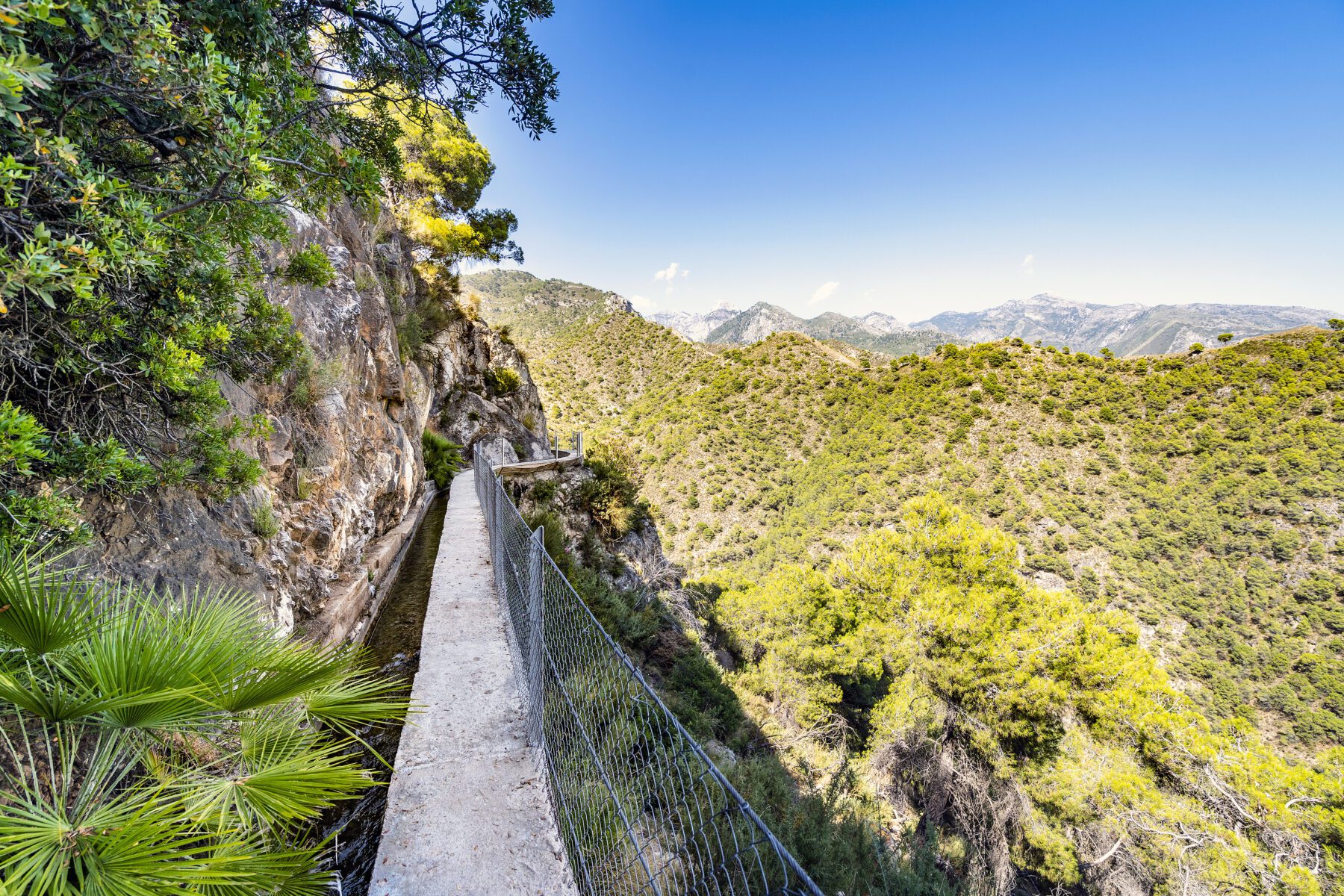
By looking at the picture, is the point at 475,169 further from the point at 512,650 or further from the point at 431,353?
the point at 512,650

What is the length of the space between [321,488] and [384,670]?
1957mm

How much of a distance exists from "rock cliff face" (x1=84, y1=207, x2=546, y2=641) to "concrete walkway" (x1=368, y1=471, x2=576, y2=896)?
1080 mm

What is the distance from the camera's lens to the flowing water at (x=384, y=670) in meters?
2.26

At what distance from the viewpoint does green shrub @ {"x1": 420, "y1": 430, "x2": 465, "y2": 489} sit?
12.1 m

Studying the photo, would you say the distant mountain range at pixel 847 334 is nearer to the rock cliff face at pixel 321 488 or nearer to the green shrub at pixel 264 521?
the rock cliff face at pixel 321 488

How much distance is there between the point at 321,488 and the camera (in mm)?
4641

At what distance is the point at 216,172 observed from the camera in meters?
1.88

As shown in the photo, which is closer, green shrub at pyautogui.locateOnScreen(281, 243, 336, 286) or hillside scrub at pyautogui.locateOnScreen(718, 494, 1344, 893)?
green shrub at pyautogui.locateOnScreen(281, 243, 336, 286)

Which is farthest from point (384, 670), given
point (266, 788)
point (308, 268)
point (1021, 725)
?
point (1021, 725)

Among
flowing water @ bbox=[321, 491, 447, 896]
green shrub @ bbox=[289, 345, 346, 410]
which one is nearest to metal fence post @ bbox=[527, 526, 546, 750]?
flowing water @ bbox=[321, 491, 447, 896]

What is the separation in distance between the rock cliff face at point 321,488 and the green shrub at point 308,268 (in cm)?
16

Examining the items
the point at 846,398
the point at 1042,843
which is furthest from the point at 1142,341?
the point at 1042,843

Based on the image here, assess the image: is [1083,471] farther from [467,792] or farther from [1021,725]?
[467,792]

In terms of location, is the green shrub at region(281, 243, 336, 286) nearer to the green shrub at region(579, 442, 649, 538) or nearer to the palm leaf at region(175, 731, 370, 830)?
the palm leaf at region(175, 731, 370, 830)
